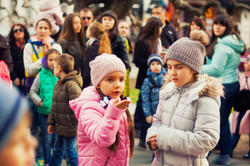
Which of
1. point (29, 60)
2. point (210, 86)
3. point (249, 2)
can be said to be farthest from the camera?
point (249, 2)

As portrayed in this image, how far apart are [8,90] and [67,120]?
376 cm

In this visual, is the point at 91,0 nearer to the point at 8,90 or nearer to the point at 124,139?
the point at 124,139

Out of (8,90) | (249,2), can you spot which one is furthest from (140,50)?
(249,2)

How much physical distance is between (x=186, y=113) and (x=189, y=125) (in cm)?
9

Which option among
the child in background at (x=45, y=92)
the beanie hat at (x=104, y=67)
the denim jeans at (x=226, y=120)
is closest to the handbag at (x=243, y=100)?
the denim jeans at (x=226, y=120)

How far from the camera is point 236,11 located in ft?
39.1

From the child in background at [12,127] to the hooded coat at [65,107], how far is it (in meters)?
3.68

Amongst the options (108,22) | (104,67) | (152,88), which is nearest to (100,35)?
(108,22)

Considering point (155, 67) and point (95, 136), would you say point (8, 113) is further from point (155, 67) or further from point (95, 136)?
point (155, 67)

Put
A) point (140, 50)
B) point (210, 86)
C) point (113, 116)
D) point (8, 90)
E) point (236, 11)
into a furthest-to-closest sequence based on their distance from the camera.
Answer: point (236, 11) → point (140, 50) → point (210, 86) → point (113, 116) → point (8, 90)

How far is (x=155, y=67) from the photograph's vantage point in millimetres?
5910

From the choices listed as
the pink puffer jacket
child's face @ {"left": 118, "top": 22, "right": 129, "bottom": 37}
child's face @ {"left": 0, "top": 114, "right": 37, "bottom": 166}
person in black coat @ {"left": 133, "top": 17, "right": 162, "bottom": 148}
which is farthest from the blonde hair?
child's face @ {"left": 0, "top": 114, "right": 37, "bottom": 166}

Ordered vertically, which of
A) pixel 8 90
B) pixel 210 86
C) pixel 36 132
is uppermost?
pixel 8 90

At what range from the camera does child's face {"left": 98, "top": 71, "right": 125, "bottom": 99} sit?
10.3 feet
